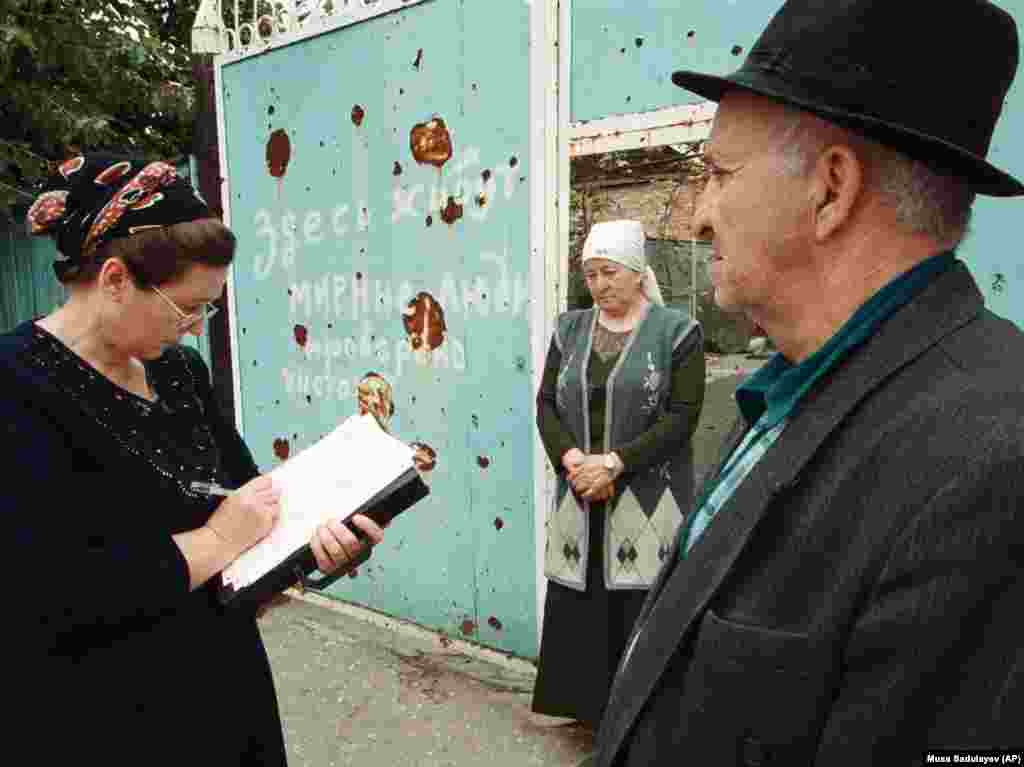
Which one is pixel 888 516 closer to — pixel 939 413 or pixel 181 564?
pixel 939 413

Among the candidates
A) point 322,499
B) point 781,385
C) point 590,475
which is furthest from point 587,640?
point 781,385

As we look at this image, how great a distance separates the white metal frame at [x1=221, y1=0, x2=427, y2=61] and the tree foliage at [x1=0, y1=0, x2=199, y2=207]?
1.11 metres

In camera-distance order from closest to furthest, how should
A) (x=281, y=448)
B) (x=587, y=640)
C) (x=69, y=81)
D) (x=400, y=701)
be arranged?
1. (x=587, y=640)
2. (x=400, y=701)
3. (x=281, y=448)
4. (x=69, y=81)

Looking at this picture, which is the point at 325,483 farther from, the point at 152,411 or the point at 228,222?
the point at 228,222

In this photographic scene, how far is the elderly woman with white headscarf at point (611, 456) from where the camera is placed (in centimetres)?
250

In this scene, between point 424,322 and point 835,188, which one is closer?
point 835,188

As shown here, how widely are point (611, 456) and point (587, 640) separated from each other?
683 mm

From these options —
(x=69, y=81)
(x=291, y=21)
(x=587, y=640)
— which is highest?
(x=69, y=81)

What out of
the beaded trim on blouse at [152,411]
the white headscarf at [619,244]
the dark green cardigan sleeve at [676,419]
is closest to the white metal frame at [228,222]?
the white headscarf at [619,244]

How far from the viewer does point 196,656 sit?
1362 mm

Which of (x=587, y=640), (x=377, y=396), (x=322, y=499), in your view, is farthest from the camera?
(x=377, y=396)

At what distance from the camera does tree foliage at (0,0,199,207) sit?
498 centimetres

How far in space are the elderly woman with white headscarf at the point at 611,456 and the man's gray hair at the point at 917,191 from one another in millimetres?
1644

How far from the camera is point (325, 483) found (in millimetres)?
1499
